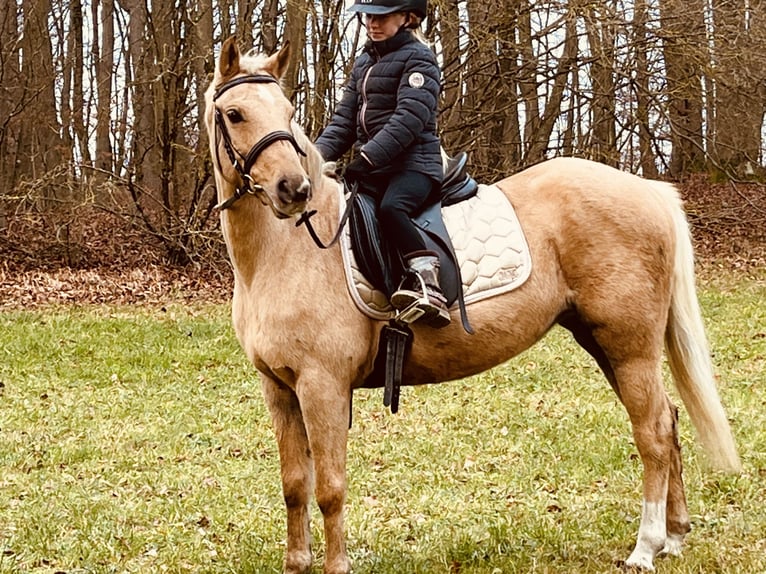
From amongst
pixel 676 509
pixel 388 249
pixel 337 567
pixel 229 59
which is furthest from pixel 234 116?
pixel 676 509

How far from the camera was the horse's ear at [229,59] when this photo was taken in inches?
156

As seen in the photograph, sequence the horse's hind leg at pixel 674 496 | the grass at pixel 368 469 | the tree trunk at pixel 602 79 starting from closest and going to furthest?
the horse's hind leg at pixel 674 496 < the grass at pixel 368 469 < the tree trunk at pixel 602 79

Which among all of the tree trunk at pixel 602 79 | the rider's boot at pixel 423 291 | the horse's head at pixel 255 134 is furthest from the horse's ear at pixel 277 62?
the tree trunk at pixel 602 79

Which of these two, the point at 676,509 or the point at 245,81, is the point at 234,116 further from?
the point at 676,509

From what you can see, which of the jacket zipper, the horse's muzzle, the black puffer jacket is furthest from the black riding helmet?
the horse's muzzle

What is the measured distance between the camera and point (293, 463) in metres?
4.45

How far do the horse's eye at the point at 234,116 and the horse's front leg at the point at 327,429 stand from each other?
1.18 m

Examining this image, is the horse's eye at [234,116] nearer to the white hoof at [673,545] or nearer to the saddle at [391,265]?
the saddle at [391,265]

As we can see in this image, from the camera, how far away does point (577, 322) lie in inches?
188

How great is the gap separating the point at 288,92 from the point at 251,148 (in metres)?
10.8

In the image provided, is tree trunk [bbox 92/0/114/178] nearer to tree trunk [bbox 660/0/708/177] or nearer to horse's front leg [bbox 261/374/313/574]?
tree trunk [bbox 660/0/708/177]

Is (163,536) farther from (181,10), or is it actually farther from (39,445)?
(181,10)

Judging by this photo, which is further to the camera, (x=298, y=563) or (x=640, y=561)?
(x=298, y=563)

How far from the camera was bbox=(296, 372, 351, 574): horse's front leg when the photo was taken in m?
4.11
